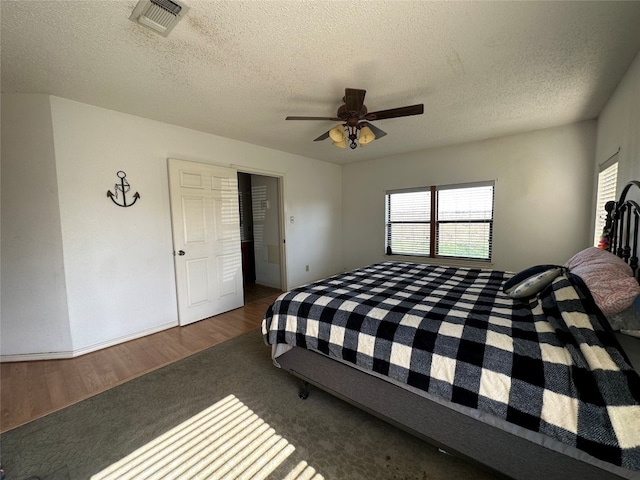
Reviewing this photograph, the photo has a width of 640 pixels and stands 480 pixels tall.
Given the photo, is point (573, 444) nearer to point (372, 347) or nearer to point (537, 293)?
point (372, 347)

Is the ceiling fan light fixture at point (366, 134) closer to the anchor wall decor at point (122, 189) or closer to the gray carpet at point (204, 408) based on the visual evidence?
the gray carpet at point (204, 408)

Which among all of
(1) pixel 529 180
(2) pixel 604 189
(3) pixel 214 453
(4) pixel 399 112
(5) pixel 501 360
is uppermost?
(4) pixel 399 112

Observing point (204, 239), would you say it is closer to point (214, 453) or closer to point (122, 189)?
point (122, 189)

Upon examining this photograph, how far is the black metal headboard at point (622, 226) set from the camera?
1.82 m

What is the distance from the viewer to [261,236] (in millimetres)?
4957

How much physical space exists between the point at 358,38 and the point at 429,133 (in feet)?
7.30

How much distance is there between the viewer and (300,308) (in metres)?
1.85

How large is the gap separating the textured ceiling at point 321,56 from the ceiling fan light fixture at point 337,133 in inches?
12.1

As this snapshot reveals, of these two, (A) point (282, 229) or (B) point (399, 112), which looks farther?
(A) point (282, 229)

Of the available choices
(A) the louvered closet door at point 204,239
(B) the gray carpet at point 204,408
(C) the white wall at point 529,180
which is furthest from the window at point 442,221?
(B) the gray carpet at point 204,408

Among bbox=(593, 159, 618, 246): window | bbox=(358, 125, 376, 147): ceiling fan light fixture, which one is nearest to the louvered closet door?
bbox=(358, 125, 376, 147): ceiling fan light fixture

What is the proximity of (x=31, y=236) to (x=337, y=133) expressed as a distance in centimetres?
299

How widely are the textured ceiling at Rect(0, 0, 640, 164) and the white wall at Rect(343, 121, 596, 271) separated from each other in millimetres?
605

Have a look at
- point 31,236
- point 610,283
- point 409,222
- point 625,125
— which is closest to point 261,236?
point 409,222
